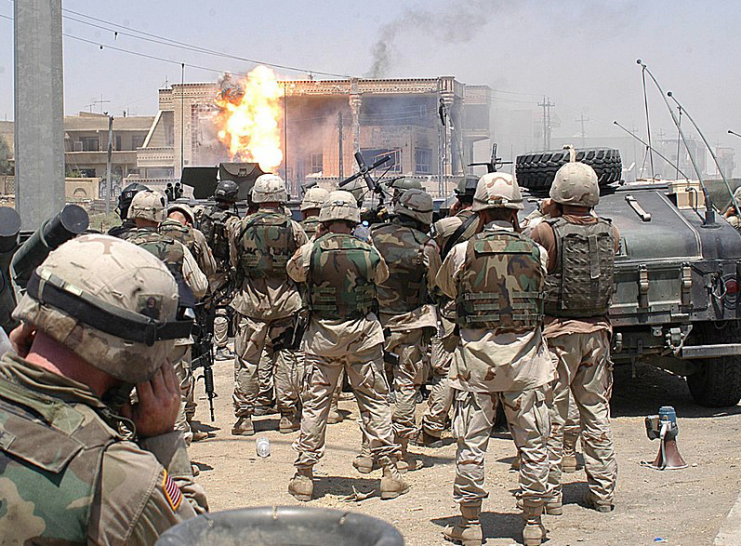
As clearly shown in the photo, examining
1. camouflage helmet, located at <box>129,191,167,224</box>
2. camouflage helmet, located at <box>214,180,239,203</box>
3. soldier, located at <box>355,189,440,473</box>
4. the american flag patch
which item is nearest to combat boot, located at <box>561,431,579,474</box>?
soldier, located at <box>355,189,440,473</box>

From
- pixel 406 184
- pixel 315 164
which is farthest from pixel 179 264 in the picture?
pixel 315 164

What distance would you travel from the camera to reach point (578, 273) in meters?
6.27

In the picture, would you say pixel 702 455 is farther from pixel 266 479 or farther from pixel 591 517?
pixel 266 479

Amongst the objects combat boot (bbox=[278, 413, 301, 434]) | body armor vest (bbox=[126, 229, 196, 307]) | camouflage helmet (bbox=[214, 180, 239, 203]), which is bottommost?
combat boot (bbox=[278, 413, 301, 434])

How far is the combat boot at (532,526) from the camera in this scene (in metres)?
5.64

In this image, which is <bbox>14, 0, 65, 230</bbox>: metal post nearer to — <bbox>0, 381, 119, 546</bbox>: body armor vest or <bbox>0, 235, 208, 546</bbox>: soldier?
<bbox>0, 235, 208, 546</bbox>: soldier

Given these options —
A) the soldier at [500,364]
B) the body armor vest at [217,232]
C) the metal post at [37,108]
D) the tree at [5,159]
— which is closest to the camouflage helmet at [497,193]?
the soldier at [500,364]

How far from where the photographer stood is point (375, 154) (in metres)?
16.1

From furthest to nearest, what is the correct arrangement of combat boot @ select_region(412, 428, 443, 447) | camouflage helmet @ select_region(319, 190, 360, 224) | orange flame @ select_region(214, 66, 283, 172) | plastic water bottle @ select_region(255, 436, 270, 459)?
orange flame @ select_region(214, 66, 283, 172), combat boot @ select_region(412, 428, 443, 447), plastic water bottle @ select_region(255, 436, 270, 459), camouflage helmet @ select_region(319, 190, 360, 224)

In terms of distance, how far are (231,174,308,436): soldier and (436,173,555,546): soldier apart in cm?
341

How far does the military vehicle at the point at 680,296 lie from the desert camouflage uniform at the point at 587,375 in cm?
227

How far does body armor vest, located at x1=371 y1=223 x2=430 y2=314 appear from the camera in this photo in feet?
25.8

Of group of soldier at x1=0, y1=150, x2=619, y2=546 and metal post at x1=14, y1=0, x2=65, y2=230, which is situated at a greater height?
metal post at x1=14, y1=0, x2=65, y2=230

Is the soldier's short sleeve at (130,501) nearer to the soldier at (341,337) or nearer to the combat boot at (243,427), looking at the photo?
the soldier at (341,337)
